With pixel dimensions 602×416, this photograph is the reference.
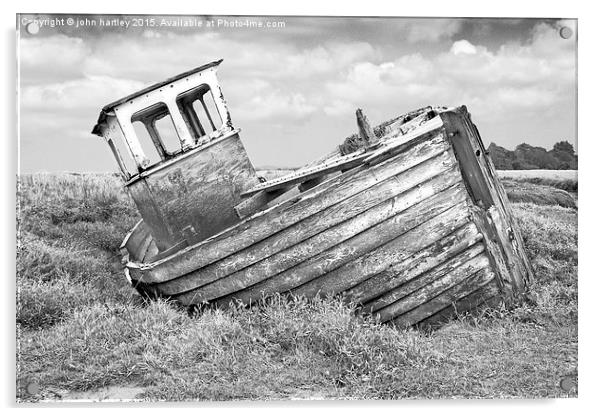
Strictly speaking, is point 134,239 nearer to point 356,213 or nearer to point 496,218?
point 356,213

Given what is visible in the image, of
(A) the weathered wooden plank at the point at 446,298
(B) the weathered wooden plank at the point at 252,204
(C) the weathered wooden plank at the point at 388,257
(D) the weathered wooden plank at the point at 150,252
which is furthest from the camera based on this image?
(D) the weathered wooden plank at the point at 150,252

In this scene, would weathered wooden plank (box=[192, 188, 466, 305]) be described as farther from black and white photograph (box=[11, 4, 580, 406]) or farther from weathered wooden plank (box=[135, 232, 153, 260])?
weathered wooden plank (box=[135, 232, 153, 260])

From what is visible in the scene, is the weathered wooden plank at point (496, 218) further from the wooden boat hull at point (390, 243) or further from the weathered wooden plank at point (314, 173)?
the weathered wooden plank at point (314, 173)

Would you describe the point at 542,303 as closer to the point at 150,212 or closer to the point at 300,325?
the point at 300,325

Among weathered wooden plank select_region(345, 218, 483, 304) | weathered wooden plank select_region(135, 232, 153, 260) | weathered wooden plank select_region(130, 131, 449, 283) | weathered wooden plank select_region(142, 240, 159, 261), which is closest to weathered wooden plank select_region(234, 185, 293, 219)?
weathered wooden plank select_region(130, 131, 449, 283)

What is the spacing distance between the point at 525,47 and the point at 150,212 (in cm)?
341

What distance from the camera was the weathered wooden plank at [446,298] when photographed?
562 centimetres

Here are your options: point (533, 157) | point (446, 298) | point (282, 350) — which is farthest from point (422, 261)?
point (533, 157)

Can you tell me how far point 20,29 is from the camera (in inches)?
220

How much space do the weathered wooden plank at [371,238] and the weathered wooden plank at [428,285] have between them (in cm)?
37

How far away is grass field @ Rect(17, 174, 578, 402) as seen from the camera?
5336mm

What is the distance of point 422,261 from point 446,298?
399 millimetres

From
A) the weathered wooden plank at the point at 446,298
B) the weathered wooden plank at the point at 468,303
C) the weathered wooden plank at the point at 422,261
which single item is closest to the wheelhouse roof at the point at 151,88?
the weathered wooden plank at the point at 422,261

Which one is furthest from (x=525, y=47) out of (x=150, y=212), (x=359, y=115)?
(x=150, y=212)
